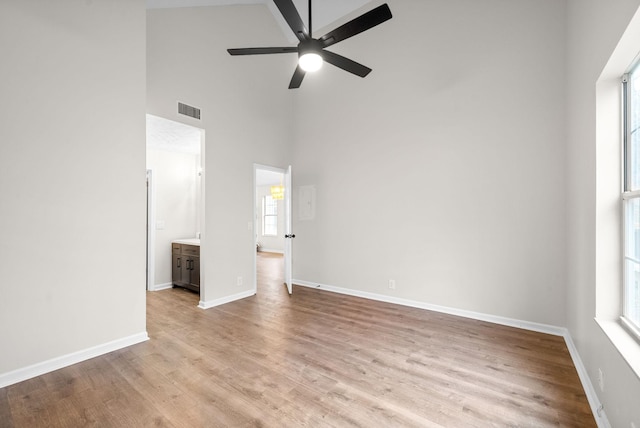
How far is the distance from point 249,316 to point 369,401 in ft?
6.74

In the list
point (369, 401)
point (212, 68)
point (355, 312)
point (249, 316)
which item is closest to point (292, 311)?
point (249, 316)

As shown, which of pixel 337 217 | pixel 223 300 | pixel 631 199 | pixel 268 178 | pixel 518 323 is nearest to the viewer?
pixel 631 199

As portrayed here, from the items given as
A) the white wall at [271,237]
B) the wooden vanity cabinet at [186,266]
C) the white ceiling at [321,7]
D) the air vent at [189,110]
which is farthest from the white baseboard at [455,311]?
the white wall at [271,237]

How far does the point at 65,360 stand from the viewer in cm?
239

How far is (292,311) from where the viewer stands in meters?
3.76

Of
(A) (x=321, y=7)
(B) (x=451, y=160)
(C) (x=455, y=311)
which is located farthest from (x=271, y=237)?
(B) (x=451, y=160)

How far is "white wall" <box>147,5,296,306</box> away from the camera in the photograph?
351cm

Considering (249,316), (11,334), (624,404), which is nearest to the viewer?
(624,404)

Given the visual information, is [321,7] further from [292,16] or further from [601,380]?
[601,380]

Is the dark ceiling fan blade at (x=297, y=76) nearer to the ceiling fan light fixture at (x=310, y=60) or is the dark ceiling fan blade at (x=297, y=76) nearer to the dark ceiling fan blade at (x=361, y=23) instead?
the ceiling fan light fixture at (x=310, y=60)

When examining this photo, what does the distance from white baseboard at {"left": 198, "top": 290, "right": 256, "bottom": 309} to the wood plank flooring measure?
0.46 m

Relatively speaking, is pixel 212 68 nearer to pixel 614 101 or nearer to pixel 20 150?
pixel 20 150

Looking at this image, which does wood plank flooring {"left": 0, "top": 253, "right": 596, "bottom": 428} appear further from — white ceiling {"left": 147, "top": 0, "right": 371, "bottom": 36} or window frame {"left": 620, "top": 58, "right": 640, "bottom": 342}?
white ceiling {"left": 147, "top": 0, "right": 371, "bottom": 36}

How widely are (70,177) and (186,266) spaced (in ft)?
8.65
